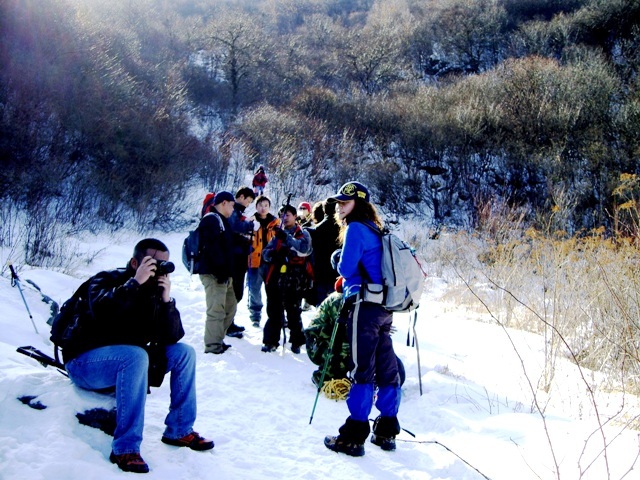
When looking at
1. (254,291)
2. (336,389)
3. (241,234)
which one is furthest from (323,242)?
(336,389)

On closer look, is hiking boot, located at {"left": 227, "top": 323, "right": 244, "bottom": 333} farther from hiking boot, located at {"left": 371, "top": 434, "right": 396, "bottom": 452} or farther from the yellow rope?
hiking boot, located at {"left": 371, "top": 434, "right": 396, "bottom": 452}

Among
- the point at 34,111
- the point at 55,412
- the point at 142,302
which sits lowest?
the point at 55,412

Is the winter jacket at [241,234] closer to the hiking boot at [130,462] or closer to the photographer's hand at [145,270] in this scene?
the photographer's hand at [145,270]

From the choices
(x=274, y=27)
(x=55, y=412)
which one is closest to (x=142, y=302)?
(x=55, y=412)

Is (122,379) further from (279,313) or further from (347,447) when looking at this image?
(279,313)

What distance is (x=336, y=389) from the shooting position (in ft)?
14.6

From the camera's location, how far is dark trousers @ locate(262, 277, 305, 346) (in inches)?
223

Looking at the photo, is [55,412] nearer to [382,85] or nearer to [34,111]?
[34,111]

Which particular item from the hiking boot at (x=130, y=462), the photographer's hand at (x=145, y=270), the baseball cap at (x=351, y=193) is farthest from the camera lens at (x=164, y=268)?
the baseball cap at (x=351, y=193)

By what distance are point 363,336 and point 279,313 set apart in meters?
2.44

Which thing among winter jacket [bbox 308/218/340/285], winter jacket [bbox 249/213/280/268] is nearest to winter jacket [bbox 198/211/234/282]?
winter jacket [bbox 249/213/280/268]

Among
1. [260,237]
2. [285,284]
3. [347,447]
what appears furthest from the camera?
[260,237]

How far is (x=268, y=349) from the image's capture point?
223 inches

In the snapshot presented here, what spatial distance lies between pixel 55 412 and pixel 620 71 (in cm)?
2764
